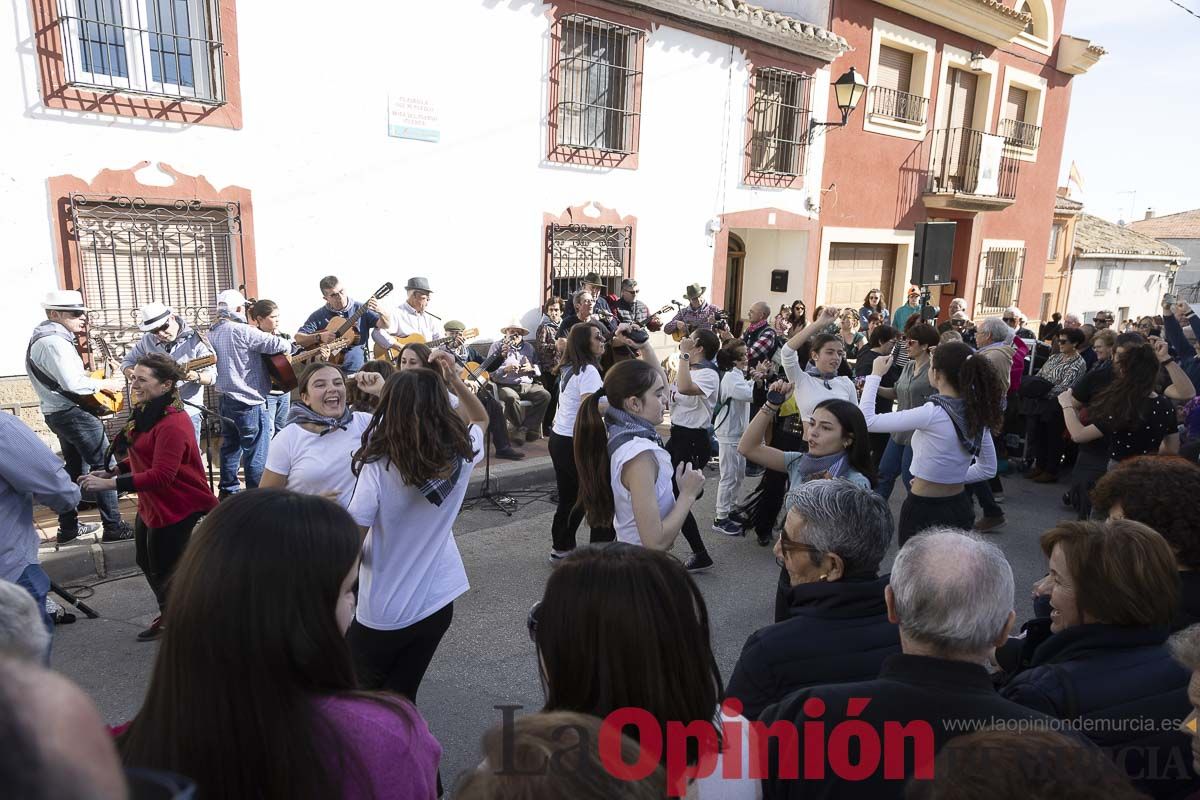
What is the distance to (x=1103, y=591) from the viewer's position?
2135 mm

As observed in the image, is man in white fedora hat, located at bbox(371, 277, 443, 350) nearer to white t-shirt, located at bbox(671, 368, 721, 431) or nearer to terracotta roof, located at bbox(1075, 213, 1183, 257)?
white t-shirt, located at bbox(671, 368, 721, 431)

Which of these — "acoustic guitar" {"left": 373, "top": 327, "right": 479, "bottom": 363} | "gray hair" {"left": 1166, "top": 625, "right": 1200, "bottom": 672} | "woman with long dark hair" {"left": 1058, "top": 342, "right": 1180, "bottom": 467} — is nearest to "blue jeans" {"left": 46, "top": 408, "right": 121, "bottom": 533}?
"acoustic guitar" {"left": 373, "top": 327, "right": 479, "bottom": 363}

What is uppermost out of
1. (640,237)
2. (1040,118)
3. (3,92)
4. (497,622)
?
(1040,118)

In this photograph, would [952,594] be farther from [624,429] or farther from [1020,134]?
[1020,134]

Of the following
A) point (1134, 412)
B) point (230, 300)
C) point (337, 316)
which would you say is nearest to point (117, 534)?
point (230, 300)

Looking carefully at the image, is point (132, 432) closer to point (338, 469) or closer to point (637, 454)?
point (338, 469)

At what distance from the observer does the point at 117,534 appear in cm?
544

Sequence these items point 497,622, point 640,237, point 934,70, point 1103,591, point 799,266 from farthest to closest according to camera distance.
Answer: point 934,70 < point 799,266 < point 640,237 < point 497,622 < point 1103,591

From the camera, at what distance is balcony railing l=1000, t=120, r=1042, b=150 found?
16.7 m

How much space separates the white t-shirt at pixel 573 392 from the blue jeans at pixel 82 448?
3130mm

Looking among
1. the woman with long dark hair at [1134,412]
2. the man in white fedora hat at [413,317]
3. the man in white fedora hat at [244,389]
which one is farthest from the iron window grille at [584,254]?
the woman with long dark hair at [1134,412]

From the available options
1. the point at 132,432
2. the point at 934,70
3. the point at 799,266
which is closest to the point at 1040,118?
the point at 934,70

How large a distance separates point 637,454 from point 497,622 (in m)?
1.82

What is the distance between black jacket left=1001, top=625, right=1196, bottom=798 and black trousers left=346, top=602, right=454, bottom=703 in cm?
188
